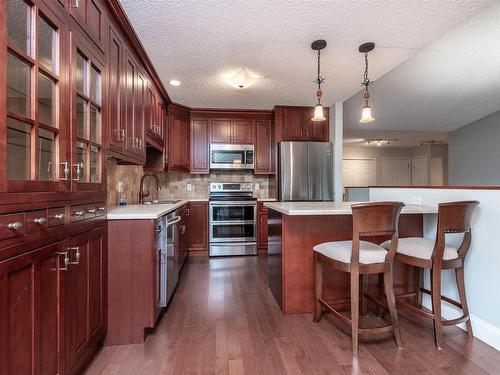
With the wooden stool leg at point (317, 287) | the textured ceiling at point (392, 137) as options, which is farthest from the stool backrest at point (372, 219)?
the textured ceiling at point (392, 137)

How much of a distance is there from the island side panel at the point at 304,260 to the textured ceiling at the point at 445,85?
2073 mm

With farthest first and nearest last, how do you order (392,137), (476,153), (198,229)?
(392,137) → (476,153) → (198,229)

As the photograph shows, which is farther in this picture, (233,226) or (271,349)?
(233,226)

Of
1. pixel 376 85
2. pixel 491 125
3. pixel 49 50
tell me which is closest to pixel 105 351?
pixel 49 50

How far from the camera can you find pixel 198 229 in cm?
405

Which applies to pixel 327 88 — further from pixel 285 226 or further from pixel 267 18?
pixel 285 226

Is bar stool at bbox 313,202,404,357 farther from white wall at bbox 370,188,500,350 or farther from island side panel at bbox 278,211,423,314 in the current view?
white wall at bbox 370,188,500,350

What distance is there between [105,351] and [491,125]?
24.1 ft

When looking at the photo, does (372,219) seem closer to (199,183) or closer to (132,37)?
(132,37)

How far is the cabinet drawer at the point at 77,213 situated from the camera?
1.32 m

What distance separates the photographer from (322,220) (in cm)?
220

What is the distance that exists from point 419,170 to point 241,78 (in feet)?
26.9

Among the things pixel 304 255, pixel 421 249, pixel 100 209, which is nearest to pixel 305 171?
pixel 304 255

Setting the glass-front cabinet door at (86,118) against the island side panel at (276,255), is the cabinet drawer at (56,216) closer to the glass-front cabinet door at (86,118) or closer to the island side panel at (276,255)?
the glass-front cabinet door at (86,118)
